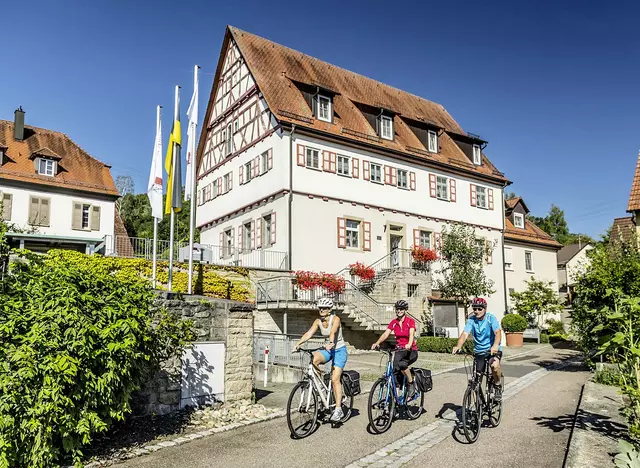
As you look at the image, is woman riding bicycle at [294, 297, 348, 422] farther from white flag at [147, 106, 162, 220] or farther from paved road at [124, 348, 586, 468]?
white flag at [147, 106, 162, 220]

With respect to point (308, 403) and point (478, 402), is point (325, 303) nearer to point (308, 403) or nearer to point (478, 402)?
point (308, 403)

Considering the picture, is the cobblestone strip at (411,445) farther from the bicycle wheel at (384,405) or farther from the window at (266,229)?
the window at (266,229)

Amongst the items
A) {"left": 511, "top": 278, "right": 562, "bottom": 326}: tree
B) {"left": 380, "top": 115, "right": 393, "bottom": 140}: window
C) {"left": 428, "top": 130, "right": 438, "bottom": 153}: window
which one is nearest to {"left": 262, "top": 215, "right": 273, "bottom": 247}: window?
{"left": 380, "top": 115, "right": 393, "bottom": 140}: window

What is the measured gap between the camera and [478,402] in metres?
7.61

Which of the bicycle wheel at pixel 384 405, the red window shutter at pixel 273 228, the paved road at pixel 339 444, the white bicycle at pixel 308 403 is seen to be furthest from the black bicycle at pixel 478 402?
the red window shutter at pixel 273 228

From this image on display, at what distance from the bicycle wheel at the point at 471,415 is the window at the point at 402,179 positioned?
2299 centimetres

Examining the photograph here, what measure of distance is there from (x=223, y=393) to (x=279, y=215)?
1624 centimetres

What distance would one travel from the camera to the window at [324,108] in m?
28.2

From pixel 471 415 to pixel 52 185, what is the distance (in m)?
30.6

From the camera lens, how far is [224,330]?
9.91 metres

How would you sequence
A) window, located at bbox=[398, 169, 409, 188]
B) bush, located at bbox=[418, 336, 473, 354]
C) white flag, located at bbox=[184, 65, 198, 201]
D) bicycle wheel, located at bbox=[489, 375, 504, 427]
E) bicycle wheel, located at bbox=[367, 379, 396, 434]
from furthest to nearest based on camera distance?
window, located at bbox=[398, 169, 409, 188]
bush, located at bbox=[418, 336, 473, 354]
white flag, located at bbox=[184, 65, 198, 201]
bicycle wheel, located at bbox=[489, 375, 504, 427]
bicycle wheel, located at bbox=[367, 379, 396, 434]

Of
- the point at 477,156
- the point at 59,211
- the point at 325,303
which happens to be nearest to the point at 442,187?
the point at 477,156

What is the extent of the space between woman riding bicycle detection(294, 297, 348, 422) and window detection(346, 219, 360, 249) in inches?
754

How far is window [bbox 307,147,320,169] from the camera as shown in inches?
1035
